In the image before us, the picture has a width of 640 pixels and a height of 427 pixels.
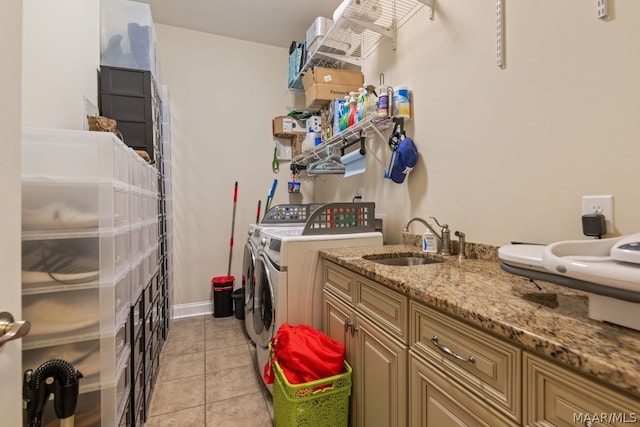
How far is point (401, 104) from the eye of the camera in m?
1.80

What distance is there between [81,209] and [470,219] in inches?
64.1

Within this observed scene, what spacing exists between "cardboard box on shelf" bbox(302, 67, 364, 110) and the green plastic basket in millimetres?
2100

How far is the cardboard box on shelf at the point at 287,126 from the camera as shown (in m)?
3.31

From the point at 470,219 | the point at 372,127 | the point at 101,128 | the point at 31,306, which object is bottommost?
the point at 31,306

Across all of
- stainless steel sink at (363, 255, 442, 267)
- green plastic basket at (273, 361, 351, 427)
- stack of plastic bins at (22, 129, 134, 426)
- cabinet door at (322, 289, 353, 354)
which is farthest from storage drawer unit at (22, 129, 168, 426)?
stainless steel sink at (363, 255, 442, 267)

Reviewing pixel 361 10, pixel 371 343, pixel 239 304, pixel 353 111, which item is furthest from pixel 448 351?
pixel 239 304

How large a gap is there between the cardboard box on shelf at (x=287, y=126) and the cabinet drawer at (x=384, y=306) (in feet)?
7.94

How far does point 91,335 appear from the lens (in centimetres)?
98

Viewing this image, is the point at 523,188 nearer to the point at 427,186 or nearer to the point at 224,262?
the point at 427,186

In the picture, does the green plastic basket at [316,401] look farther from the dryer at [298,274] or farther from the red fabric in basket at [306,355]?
the dryer at [298,274]

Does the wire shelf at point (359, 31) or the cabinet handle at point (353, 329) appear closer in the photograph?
the cabinet handle at point (353, 329)

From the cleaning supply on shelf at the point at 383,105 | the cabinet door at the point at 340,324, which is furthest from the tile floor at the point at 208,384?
the cleaning supply on shelf at the point at 383,105

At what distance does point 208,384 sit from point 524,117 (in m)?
2.33

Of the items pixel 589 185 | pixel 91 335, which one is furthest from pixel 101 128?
pixel 589 185
